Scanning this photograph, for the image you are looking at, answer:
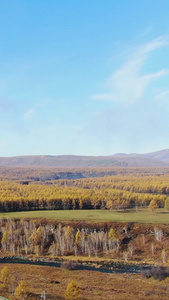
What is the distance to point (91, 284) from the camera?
49875 mm

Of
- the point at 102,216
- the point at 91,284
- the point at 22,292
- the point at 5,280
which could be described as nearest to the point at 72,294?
the point at 22,292

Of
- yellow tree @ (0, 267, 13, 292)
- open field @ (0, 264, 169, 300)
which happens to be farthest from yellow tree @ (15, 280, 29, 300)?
yellow tree @ (0, 267, 13, 292)

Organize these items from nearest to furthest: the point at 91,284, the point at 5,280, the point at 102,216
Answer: the point at 5,280
the point at 91,284
the point at 102,216

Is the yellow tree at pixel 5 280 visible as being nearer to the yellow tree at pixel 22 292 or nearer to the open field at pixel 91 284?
the open field at pixel 91 284

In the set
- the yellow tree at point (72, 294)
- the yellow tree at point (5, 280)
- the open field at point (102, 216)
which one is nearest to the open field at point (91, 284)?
the yellow tree at point (5, 280)

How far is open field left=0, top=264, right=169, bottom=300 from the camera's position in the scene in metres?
44.4

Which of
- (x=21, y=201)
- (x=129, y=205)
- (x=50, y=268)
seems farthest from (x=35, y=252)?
(x=129, y=205)

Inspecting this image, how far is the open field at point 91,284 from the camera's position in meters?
44.4

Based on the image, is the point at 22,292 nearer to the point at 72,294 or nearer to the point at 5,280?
the point at 5,280

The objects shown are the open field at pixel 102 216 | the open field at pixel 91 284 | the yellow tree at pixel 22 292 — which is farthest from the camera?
the open field at pixel 102 216

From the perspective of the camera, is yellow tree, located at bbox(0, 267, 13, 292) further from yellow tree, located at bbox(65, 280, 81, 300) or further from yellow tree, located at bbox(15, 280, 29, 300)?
yellow tree, located at bbox(65, 280, 81, 300)

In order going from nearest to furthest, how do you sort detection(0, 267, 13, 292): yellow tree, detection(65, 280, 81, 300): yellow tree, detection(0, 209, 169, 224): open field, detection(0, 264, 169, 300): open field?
detection(65, 280, 81, 300): yellow tree → detection(0, 267, 13, 292): yellow tree → detection(0, 264, 169, 300): open field → detection(0, 209, 169, 224): open field

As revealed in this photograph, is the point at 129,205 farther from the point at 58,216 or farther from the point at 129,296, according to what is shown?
the point at 129,296

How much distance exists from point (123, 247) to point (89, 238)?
27.7ft
